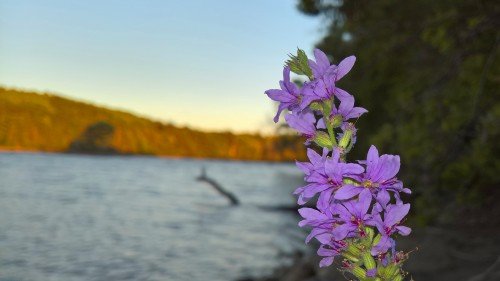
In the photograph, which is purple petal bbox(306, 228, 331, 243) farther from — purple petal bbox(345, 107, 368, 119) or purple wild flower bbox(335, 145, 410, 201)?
purple petal bbox(345, 107, 368, 119)

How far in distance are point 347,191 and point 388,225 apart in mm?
197

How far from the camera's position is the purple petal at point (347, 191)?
1.79 metres

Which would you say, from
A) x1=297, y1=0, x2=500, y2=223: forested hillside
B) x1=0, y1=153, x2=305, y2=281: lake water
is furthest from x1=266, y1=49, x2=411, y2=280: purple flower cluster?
x1=0, y1=153, x2=305, y2=281: lake water

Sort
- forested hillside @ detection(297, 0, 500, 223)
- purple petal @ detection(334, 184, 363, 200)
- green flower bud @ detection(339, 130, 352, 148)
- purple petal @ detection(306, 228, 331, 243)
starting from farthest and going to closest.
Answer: forested hillside @ detection(297, 0, 500, 223) < green flower bud @ detection(339, 130, 352, 148) < purple petal @ detection(306, 228, 331, 243) < purple petal @ detection(334, 184, 363, 200)

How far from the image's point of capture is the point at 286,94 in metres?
2.06

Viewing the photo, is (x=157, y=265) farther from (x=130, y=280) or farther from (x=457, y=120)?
(x=457, y=120)

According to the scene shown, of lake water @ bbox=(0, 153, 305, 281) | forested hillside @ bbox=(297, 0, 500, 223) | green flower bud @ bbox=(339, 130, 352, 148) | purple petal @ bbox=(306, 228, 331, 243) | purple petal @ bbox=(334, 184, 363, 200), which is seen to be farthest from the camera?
lake water @ bbox=(0, 153, 305, 281)

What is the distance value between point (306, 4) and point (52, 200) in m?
30.8

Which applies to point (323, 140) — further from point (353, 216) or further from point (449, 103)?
point (449, 103)

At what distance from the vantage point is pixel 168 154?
172 m

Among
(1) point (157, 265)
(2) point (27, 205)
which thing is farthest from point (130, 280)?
(2) point (27, 205)

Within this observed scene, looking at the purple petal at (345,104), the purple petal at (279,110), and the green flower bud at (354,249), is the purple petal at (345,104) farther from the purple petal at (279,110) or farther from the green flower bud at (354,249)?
the green flower bud at (354,249)

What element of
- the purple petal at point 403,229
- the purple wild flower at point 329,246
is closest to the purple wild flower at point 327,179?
the purple wild flower at point 329,246

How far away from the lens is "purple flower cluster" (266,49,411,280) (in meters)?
1.83
